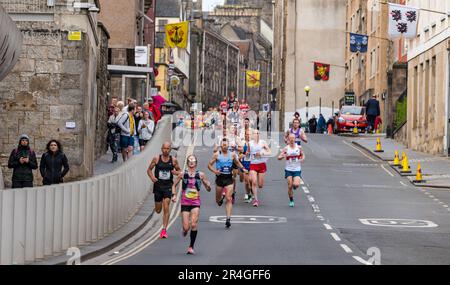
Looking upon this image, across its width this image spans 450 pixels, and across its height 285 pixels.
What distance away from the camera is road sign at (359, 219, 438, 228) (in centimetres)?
2564

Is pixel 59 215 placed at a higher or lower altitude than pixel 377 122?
lower

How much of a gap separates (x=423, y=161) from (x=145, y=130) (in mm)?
13114

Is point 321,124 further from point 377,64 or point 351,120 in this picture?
point 351,120

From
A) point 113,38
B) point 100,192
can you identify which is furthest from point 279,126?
point 100,192

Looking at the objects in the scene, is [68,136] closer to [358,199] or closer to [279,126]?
[358,199]

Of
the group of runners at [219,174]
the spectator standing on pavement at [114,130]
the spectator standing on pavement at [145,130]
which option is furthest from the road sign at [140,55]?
the group of runners at [219,174]

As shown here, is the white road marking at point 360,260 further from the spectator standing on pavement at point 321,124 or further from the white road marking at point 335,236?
the spectator standing on pavement at point 321,124

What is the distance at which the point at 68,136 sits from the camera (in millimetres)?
32000

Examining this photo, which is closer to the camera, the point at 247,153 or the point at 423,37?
the point at 247,153

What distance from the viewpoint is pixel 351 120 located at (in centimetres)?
6731

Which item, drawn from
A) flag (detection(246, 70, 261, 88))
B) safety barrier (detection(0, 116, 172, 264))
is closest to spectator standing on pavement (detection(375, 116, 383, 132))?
safety barrier (detection(0, 116, 172, 264))

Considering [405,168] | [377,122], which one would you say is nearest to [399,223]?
[405,168]

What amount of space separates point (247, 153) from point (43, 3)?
693 centimetres

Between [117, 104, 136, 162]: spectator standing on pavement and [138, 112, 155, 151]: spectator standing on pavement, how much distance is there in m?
1.20
